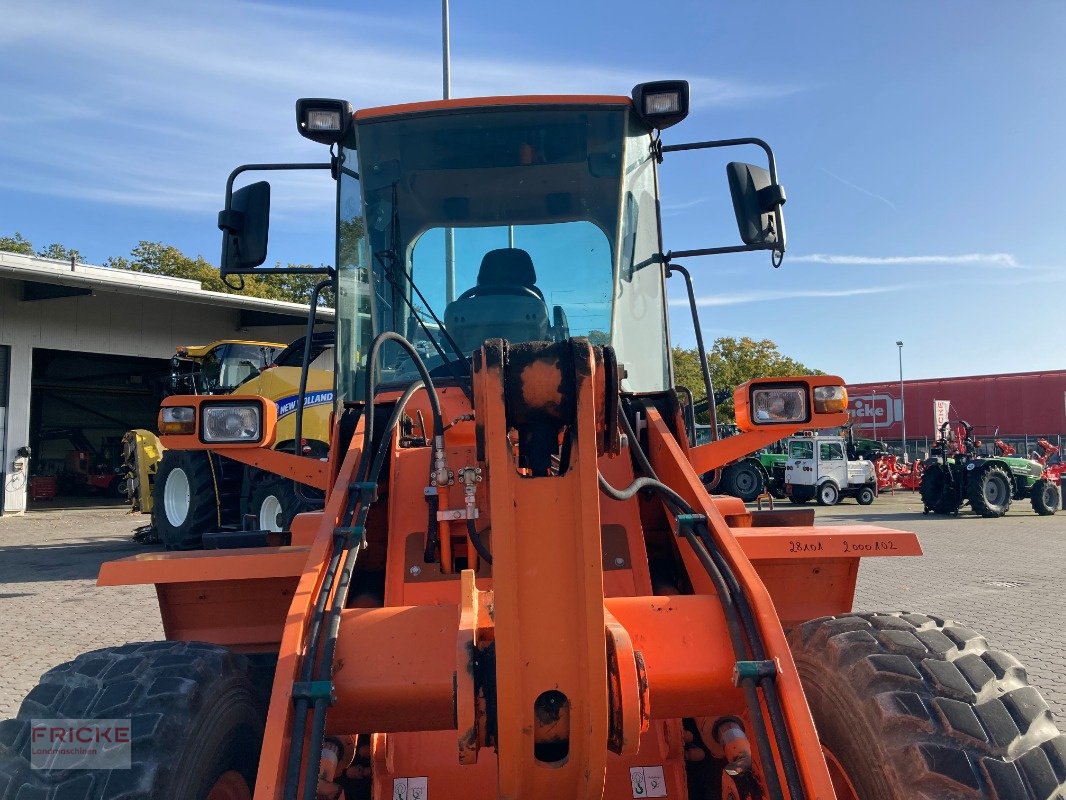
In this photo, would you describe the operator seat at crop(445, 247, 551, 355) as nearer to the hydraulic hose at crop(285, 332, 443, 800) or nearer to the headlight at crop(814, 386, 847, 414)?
the hydraulic hose at crop(285, 332, 443, 800)

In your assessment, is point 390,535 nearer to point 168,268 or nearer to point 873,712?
point 873,712

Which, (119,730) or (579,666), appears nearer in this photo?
(579,666)

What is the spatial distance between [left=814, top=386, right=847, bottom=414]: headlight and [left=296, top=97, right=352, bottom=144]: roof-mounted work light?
248cm

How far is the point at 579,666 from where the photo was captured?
1948mm

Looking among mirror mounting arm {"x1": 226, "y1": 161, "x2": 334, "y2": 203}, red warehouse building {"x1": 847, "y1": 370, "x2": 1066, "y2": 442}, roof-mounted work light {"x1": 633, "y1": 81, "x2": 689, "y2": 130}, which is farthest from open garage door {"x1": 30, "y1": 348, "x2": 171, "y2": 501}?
red warehouse building {"x1": 847, "y1": 370, "x2": 1066, "y2": 442}

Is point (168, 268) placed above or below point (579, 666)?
above

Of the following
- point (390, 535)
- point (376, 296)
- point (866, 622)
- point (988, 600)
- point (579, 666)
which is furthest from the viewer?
point (988, 600)

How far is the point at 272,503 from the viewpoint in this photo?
11945 millimetres

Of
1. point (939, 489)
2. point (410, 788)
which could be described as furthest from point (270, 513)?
point (939, 489)

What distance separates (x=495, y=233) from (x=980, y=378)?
50474mm

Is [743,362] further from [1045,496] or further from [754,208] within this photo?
[754,208]

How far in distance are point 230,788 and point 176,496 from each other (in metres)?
12.0

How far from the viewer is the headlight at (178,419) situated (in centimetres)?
334

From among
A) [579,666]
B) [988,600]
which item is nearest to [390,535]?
[579,666]
